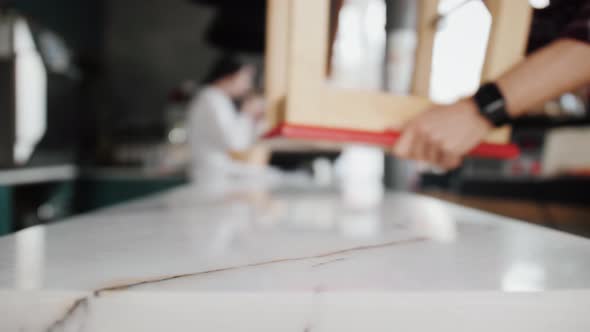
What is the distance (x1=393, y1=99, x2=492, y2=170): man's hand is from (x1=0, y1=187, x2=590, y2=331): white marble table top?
21cm

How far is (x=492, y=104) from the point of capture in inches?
A: 23.9

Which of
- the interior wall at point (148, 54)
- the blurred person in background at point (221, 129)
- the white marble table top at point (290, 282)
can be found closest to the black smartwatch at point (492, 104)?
the white marble table top at point (290, 282)

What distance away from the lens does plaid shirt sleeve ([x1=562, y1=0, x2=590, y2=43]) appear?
1.81 ft

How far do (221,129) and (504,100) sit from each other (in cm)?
205

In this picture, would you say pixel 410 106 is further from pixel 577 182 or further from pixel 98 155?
pixel 98 155

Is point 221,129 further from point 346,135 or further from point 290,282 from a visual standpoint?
point 290,282

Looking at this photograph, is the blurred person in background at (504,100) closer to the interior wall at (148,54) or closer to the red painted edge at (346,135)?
the red painted edge at (346,135)

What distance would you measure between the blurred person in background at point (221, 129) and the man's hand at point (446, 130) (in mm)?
1748

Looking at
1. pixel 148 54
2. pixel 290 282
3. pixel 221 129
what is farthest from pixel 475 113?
pixel 148 54

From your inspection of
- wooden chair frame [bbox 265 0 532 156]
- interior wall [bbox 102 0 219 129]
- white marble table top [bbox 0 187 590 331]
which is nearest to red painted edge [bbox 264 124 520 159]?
wooden chair frame [bbox 265 0 532 156]

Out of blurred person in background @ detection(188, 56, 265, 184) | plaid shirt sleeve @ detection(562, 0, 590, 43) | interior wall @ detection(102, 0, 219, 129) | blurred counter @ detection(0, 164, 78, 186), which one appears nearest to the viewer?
plaid shirt sleeve @ detection(562, 0, 590, 43)

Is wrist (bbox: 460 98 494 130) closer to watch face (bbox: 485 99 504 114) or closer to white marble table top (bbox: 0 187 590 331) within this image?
watch face (bbox: 485 99 504 114)

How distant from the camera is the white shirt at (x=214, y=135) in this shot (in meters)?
2.48

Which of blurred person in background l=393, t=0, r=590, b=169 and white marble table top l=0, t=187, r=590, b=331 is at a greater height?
blurred person in background l=393, t=0, r=590, b=169
